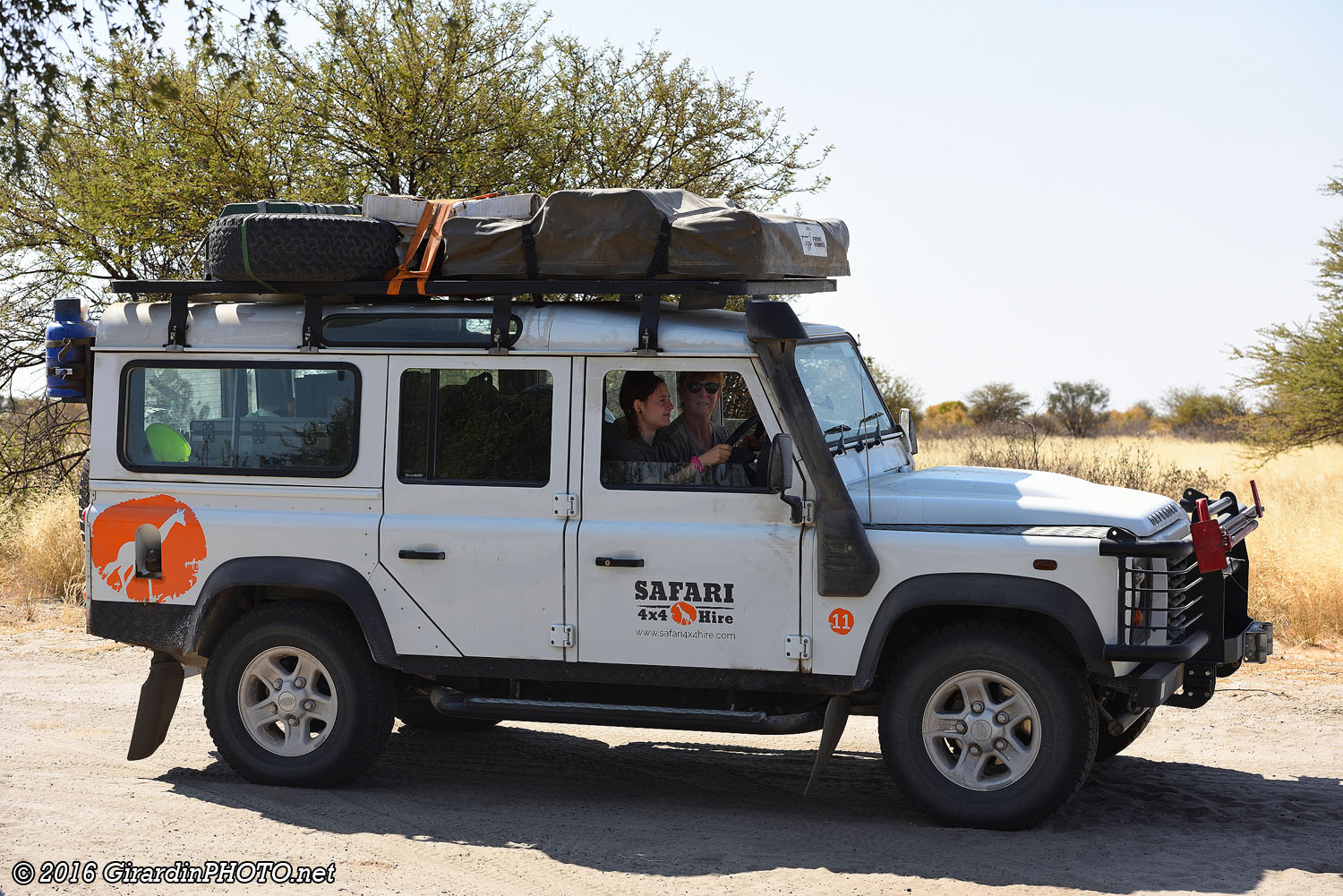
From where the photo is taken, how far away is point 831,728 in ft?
19.0

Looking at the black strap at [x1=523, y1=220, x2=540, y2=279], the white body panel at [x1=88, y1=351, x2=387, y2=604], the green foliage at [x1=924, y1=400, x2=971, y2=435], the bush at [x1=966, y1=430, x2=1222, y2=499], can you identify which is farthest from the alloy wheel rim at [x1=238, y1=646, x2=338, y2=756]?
the green foliage at [x1=924, y1=400, x2=971, y2=435]

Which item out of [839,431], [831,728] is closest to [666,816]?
[831,728]

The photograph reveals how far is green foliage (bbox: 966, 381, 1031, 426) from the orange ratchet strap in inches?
1410

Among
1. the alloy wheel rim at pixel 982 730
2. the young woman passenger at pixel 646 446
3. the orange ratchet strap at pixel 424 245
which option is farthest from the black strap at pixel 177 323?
the alloy wheel rim at pixel 982 730

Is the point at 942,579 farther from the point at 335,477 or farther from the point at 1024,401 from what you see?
the point at 1024,401

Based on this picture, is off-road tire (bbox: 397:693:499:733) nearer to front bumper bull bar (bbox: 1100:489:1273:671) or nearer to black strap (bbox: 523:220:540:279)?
black strap (bbox: 523:220:540:279)

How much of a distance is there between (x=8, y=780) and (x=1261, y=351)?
836 inches

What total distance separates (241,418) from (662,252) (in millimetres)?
2105

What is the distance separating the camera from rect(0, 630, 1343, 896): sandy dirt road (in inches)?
204

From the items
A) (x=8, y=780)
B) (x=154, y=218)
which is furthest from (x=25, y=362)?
(x=8, y=780)

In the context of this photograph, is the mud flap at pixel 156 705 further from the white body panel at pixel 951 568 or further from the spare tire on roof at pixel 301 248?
the white body panel at pixel 951 568

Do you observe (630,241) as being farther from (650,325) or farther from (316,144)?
(316,144)

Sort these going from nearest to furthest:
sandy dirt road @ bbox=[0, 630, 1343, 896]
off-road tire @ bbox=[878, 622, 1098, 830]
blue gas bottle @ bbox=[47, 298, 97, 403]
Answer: sandy dirt road @ bbox=[0, 630, 1343, 896]
off-road tire @ bbox=[878, 622, 1098, 830]
blue gas bottle @ bbox=[47, 298, 97, 403]

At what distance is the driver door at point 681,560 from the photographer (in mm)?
5797
